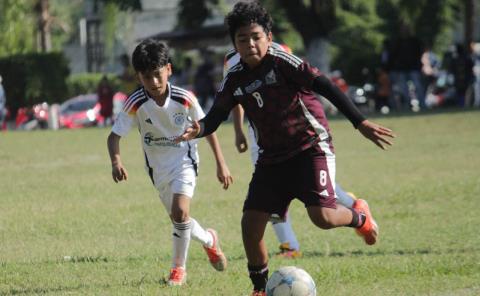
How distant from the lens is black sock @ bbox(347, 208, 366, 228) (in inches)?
269

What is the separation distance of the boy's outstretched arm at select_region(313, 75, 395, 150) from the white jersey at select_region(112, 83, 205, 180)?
4.30ft

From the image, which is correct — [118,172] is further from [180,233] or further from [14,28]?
[14,28]

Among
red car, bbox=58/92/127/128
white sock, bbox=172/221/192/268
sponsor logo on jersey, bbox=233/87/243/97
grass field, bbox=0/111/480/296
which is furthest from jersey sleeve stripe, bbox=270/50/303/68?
red car, bbox=58/92/127/128

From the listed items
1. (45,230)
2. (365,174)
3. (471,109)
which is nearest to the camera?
(45,230)

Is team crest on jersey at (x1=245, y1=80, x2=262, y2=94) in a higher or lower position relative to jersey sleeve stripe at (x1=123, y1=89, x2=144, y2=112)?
higher

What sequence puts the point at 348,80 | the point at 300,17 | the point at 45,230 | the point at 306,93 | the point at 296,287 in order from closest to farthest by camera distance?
the point at 296,287
the point at 306,93
the point at 45,230
the point at 300,17
the point at 348,80

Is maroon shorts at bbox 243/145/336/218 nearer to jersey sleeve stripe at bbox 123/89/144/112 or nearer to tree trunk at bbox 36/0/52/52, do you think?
jersey sleeve stripe at bbox 123/89/144/112

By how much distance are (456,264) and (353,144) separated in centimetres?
1204

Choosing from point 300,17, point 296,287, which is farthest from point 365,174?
point 300,17

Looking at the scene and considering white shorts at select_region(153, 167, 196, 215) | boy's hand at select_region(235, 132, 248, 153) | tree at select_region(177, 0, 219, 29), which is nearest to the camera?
white shorts at select_region(153, 167, 196, 215)

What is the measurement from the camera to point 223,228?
1031 cm

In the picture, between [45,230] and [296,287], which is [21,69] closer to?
[45,230]

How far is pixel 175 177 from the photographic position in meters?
7.43

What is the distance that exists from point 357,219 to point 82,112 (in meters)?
29.9
